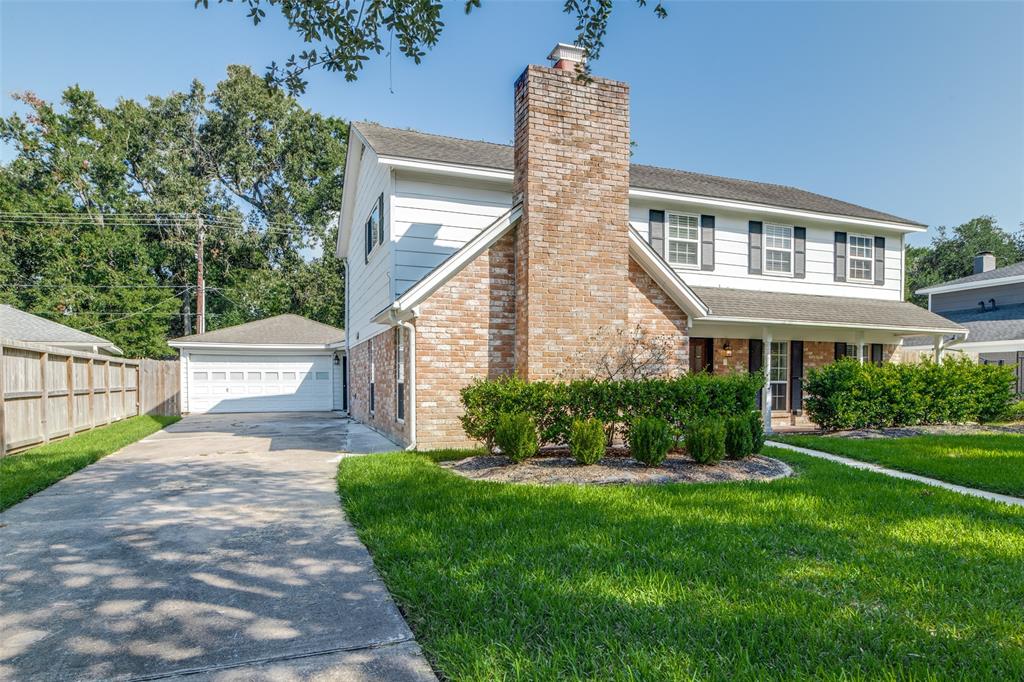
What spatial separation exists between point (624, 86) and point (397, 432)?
24.9 feet

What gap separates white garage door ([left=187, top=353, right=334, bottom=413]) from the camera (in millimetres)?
21922

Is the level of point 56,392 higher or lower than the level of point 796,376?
lower

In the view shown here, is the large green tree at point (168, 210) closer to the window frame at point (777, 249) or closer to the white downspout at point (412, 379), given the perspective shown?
the window frame at point (777, 249)

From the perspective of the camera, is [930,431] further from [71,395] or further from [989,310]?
[71,395]

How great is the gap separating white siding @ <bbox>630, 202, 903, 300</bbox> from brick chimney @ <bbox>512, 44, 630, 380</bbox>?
15.4ft

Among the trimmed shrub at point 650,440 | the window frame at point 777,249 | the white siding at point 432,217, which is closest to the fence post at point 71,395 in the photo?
the white siding at point 432,217

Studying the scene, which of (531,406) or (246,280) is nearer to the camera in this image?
(531,406)

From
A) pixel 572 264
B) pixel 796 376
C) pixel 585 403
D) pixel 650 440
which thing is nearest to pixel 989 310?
pixel 796 376

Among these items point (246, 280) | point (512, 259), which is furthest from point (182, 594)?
point (246, 280)

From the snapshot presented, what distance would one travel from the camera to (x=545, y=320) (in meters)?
8.88

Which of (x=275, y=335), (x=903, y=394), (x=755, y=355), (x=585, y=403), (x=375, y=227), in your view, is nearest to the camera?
(x=585, y=403)

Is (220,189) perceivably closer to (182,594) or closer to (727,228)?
(727,228)

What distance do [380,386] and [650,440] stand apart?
7638 millimetres

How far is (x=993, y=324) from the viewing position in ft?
72.0
